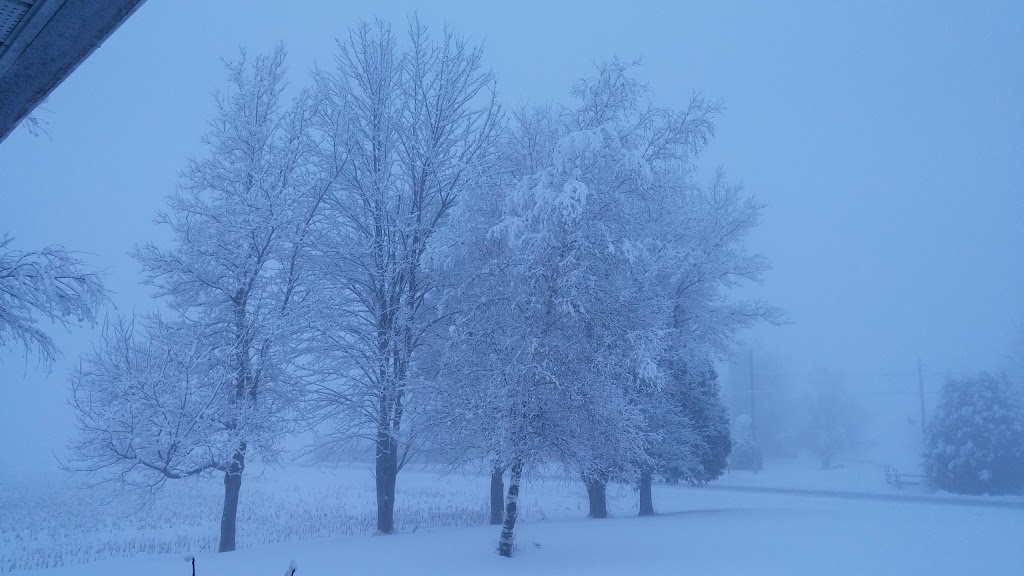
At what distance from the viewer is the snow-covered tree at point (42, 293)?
9305 mm

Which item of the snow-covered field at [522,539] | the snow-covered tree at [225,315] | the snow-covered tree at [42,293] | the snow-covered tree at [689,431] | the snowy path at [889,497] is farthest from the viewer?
the snowy path at [889,497]

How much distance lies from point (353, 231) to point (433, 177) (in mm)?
2368

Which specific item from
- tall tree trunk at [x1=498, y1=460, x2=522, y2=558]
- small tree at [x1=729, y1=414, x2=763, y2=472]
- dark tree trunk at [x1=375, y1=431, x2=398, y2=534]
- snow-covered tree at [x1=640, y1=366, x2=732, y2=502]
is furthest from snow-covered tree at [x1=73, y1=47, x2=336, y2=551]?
small tree at [x1=729, y1=414, x2=763, y2=472]

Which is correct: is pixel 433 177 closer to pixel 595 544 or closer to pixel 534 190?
pixel 534 190

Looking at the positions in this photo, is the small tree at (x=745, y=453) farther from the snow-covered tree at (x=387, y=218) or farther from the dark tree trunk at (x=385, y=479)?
the snow-covered tree at (x=387, y=218)

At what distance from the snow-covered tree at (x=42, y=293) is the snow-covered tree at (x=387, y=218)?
4681 millimetres

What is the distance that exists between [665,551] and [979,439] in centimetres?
2558

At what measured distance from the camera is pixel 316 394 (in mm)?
14898

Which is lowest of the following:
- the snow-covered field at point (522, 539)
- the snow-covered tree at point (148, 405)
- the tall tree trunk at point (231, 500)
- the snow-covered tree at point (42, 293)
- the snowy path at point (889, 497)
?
the snowy path at point (889, 497)

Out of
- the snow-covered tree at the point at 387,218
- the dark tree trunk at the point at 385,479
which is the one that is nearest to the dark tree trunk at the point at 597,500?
the snow-covered tree at the point at 387,218

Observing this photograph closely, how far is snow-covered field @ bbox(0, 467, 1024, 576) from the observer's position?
1104cm

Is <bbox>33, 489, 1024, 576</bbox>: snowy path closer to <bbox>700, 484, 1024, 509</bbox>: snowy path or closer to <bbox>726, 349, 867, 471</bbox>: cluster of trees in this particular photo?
<bbox>700, 484, 1024, 509</bbox>: snowy path

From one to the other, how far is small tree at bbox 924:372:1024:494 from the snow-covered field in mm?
7579

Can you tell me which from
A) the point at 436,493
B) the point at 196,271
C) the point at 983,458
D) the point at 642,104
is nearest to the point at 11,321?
the point at 196,271
